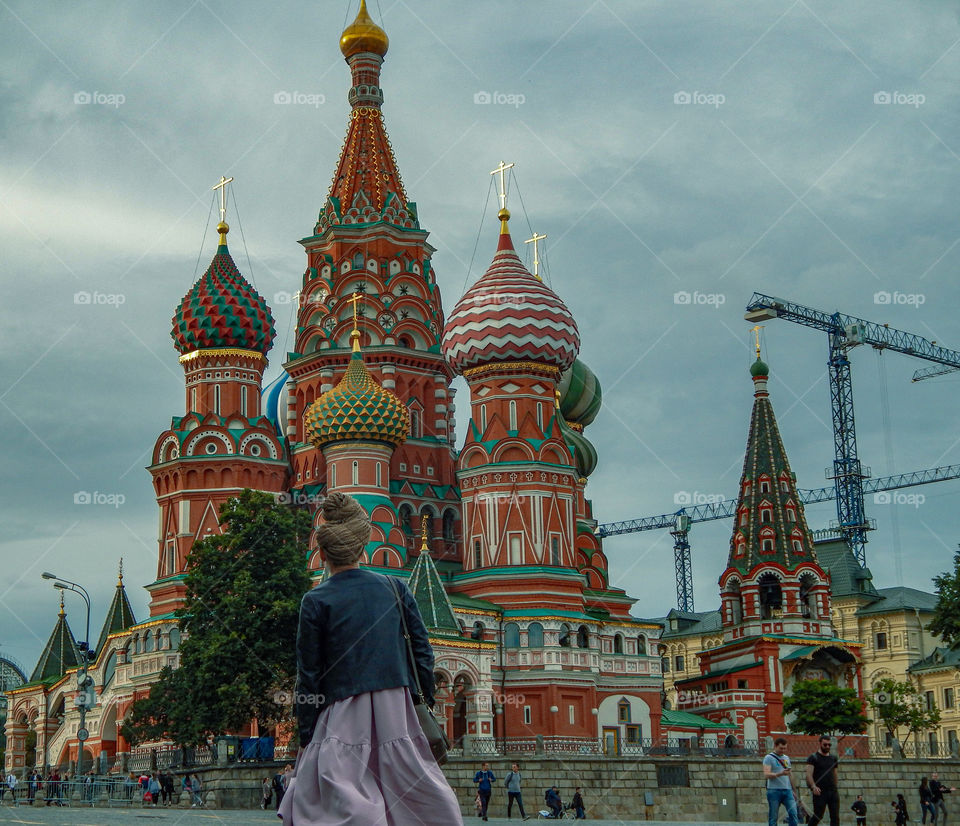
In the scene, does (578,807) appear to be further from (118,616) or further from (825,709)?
(118,616)

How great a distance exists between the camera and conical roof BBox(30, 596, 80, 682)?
57.7 meters

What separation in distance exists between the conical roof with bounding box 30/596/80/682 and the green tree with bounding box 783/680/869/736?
27211 mm

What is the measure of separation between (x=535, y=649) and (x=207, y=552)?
12487 millimetres

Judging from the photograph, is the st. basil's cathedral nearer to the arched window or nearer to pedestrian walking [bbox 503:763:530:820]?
the arched window

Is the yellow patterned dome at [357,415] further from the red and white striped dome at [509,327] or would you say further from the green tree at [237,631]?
the green tree at [237,631]

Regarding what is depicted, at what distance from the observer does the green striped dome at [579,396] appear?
57.5 m

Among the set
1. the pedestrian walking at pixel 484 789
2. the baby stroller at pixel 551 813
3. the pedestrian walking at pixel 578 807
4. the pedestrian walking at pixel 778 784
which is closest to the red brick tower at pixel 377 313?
the baby stroller at pixel 551 813

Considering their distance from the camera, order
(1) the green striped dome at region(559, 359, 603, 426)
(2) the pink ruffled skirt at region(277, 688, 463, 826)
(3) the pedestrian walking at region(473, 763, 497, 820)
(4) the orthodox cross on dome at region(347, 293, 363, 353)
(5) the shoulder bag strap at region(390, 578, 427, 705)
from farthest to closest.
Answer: (1) the green striped dome at region(559, 359, 603, 426) → (4) the orthodox cross on dome at region(347, 293, 363, 353) → (3) the pedestrian walking at region(473, 763, 497, 820) → (5) the shoulder bag strap at region(390, 578, 427, 705) → (2) the pink ruffled skirt at region(277, 688, 463, 826)

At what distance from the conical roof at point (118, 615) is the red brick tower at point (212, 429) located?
341 inches

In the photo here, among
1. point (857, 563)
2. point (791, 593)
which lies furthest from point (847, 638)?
point (791, 593)

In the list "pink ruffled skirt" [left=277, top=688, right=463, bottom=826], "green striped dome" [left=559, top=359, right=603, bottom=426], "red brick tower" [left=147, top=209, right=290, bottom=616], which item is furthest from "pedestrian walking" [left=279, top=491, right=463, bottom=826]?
"green striped dome" [left=559, top=359, right=603, bottom=426]

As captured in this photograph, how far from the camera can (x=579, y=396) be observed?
2271 inches

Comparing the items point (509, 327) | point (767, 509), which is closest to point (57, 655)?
point (509, 327)

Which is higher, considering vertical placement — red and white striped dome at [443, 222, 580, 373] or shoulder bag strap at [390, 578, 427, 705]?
red and white striped dome at [443, 222, 580, 373]
